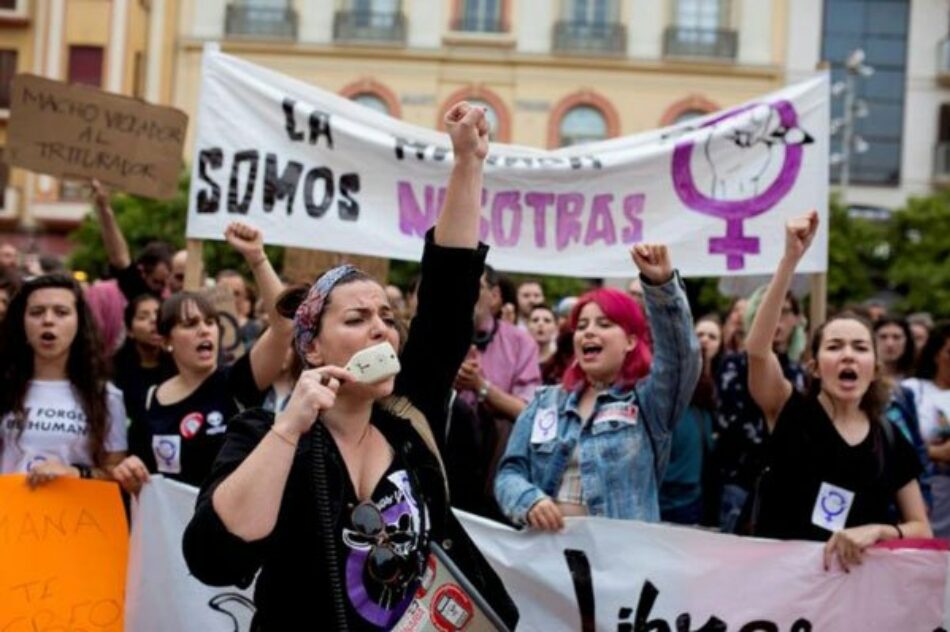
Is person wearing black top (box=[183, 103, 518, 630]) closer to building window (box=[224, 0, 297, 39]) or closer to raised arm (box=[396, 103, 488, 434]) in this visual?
raised arm (box=[396, 103, 488, 434])

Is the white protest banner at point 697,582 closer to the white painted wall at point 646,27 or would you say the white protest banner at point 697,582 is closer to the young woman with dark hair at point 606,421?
the young woman with dark hair at point 606,421

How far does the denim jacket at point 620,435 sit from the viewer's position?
385 cm

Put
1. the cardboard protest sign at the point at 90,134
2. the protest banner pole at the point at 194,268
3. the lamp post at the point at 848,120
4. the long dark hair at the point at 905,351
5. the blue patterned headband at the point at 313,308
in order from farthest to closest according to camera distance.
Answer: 1. the lamp post at the point at 848,120
2. the long dark hair at the point at 905,351
3. the cardboard protest sign at the point at 90,134
4. the protest banner pole at the point at 194,268
5. the blue patterned headband at the point at 313,308

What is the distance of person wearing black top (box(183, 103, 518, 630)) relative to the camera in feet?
8.00

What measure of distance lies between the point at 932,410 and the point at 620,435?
2699mm

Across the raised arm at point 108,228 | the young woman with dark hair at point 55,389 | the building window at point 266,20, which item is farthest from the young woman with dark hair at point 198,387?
the building window at point 266,20

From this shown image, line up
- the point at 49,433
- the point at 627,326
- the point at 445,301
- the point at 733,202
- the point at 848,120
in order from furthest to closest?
1. the point at 848,120
2. the point at 733,202
3. the point at 49,433
4. the point at 627,326
5. the point at 445,301

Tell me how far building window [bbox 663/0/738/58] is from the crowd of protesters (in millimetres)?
27000

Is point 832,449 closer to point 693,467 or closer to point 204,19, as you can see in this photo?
point 693,467

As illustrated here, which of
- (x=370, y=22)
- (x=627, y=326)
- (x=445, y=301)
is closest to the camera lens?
(x=445, y=301)

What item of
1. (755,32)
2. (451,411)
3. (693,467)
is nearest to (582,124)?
(755,32)

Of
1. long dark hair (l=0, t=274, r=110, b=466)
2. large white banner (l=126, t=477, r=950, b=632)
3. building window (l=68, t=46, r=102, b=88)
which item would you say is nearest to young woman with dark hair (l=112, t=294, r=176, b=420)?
long dark hair (l=0, t=274, r=110, b=466)

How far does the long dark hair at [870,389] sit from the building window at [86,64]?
105 ft

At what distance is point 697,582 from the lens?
421 cm
